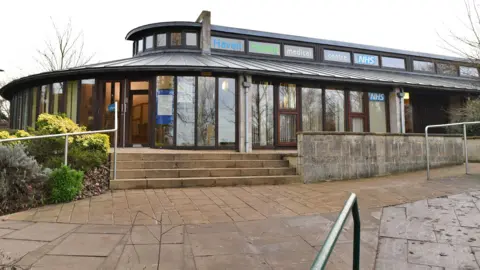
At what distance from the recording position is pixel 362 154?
291 inches

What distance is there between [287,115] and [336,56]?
5.37 metres

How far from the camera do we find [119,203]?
456cm

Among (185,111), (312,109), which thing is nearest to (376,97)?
(312,109)

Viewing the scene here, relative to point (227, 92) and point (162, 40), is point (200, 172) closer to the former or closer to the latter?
point (227, 92)

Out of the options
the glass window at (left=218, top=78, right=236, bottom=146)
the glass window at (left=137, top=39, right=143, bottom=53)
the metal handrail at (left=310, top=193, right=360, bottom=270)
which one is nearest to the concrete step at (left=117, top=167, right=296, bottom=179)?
the glass window at (left=218, top=78, right=236, bottom=146)

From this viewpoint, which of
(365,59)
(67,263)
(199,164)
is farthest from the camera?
(365,59)

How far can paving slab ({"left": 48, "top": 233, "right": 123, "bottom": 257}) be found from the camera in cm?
267

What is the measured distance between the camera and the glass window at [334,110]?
1169 cm

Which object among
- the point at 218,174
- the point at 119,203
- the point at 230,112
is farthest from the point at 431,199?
the point at 230,112

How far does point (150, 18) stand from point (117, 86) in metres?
11.3

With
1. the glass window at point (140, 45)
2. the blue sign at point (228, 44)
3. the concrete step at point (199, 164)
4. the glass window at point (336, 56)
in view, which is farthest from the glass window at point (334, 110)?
the glass window at point (140, 45)

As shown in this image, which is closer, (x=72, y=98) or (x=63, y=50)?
(x=72, y=98)

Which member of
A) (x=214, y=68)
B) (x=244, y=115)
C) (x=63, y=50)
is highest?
(x=63, y=50)

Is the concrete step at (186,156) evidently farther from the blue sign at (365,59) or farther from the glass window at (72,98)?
the blue sign at (365,59)
